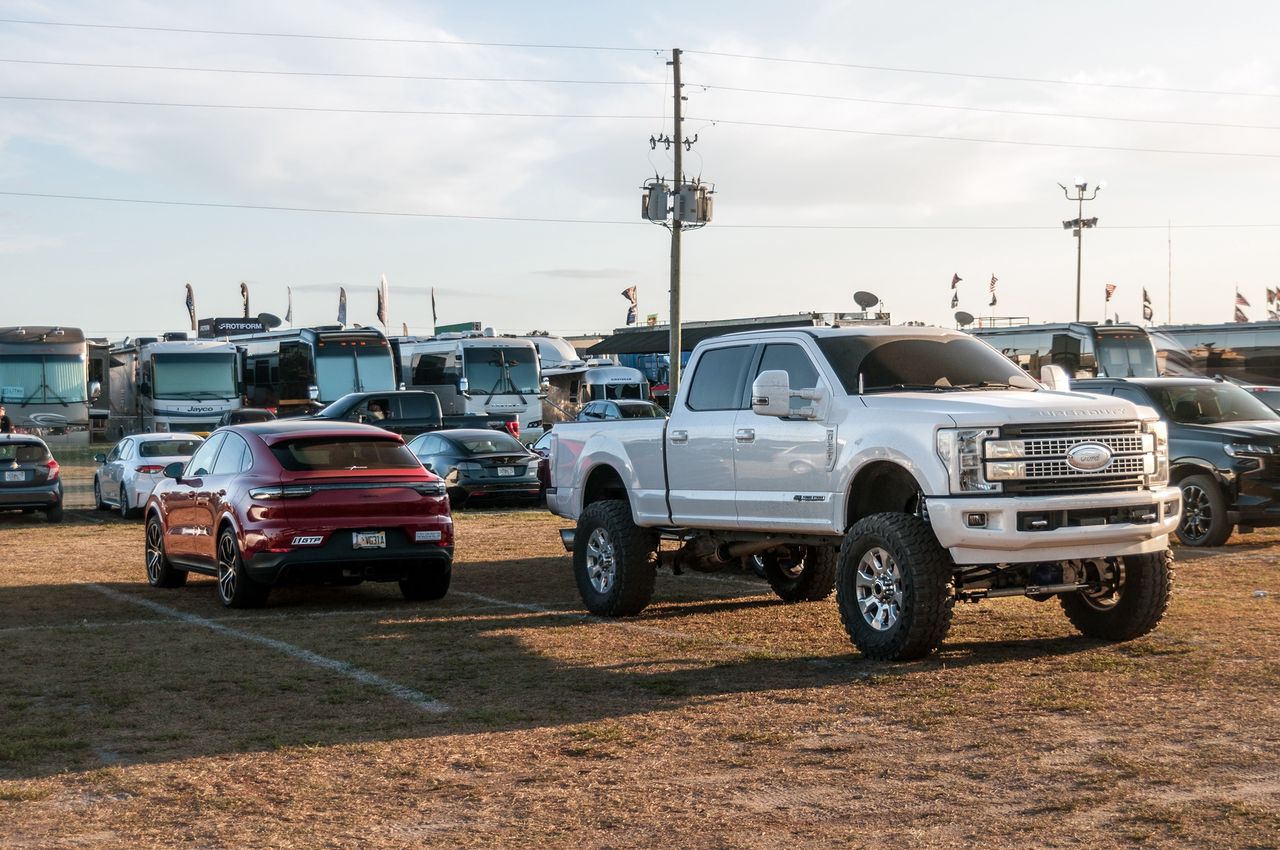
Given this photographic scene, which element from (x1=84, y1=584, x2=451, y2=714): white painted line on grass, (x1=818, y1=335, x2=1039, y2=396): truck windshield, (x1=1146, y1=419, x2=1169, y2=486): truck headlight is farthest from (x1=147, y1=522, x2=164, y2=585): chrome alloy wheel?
(x1=1146, y1=419, x2=1169, y2=486): truck headlight

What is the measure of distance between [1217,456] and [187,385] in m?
30.0

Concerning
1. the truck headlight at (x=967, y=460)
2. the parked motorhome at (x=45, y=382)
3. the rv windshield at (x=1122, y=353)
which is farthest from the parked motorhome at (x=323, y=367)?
the truck headlight at (x=967, y=460)

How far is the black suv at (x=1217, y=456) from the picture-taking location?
1752cm

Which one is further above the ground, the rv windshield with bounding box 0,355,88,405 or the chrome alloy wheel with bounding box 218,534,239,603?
the rv windshield with bounding box 0,355,88,405

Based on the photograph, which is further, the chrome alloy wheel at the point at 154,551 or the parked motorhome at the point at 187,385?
the parked motorhome at the point at 187,385

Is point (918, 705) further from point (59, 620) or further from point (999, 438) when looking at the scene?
point (59, 620)

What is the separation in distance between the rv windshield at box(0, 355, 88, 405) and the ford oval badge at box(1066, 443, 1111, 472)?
1417 inches

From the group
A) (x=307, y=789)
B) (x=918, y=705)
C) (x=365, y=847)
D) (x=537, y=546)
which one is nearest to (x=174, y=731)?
(x=307, y=789)

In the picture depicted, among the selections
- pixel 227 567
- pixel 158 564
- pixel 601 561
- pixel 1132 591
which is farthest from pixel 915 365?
pixel 158 564

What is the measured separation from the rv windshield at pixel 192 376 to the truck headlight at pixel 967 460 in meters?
34.4

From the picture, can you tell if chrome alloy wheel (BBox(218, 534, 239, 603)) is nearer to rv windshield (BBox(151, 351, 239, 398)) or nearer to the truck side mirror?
the truck side mirror

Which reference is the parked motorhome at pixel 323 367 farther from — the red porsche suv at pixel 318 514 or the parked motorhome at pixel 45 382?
the red porsche suv at pixel 318 514

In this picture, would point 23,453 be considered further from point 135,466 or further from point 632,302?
point 632,302

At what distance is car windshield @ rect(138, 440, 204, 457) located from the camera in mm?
26891
